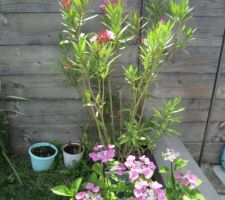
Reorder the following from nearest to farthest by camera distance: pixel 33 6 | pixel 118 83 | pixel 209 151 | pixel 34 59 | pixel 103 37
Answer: pixel 103 37
pixel 33 6
pixel 34 59
pixel 118 83
pixel 209 151

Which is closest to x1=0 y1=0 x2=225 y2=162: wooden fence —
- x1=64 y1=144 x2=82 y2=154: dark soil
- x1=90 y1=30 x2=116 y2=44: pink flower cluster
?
x1=64 y1=144 x2=82 y2=154: dark soil

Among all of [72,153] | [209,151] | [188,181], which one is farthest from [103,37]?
[209,151]

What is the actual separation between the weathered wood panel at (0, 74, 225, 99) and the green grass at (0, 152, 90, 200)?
549 millimetres

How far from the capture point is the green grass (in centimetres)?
236

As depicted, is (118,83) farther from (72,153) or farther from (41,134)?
(41,134)

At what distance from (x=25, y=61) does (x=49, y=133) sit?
0.63 meters

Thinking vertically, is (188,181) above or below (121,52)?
below

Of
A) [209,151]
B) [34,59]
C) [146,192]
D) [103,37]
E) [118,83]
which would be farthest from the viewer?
[209,151]

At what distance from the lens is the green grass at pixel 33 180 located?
2.36 m

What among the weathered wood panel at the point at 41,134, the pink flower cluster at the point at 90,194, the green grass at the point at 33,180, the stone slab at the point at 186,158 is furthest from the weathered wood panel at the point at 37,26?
the pink flower cluster at the point at 90,194

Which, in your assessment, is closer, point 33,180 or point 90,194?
point 90,194

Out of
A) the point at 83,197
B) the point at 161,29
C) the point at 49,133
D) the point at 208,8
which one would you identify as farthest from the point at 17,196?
the point at 208,8

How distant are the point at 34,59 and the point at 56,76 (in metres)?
0.20

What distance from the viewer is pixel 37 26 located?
2.31m
